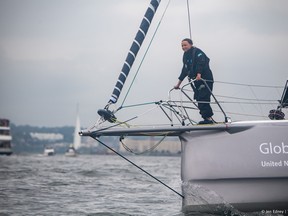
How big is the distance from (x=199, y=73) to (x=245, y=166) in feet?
5.71

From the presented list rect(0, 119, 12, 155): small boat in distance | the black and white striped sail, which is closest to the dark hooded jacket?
the black and white striped sail

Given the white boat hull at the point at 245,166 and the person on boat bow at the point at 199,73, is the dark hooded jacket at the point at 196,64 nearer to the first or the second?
the person on boat bow at the point at 199,73

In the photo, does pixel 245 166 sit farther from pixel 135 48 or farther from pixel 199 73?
pixel 135 48

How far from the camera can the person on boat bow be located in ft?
29.5

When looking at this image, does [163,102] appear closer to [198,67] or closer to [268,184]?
[198,67]

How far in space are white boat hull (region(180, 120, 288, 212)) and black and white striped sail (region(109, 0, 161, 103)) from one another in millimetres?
1649

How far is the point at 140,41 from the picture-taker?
921 cm

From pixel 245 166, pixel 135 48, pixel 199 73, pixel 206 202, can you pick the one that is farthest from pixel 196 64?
pixel 206 202

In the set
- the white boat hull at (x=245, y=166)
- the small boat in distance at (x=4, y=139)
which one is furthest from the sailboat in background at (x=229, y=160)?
the small boat in distance at (x=4, y=139)

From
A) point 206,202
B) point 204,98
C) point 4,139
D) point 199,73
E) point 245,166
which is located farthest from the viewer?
point 4,139

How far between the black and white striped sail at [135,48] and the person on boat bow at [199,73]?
728mm

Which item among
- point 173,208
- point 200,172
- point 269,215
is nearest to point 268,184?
point 269,215

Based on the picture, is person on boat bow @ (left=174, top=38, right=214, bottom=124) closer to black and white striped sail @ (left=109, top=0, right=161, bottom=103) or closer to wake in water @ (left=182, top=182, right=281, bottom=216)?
black and white striped sail @ (left=109, top=0, right=161, bottom=103)

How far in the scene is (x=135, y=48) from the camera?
9.14 m
